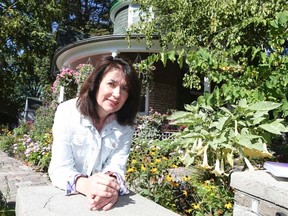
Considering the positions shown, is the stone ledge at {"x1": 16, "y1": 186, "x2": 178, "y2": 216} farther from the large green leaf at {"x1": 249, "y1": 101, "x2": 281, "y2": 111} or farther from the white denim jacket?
the large green leaf at {"x1": 249, "y1": 101, "x2": 281, "y2": 111}

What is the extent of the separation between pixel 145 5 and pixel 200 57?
18.5ft

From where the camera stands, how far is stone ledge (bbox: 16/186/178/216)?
140cm

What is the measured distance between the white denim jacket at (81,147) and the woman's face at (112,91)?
13cm

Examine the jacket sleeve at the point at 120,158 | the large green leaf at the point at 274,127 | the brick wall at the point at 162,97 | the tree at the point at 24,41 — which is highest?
the tree at the point at 24,41

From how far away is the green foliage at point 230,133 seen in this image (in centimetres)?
288

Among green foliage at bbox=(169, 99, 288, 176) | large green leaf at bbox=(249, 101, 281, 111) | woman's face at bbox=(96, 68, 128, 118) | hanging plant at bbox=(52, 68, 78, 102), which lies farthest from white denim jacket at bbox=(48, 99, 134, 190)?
hanging plant at bbox=(52, 68, 78, 102)

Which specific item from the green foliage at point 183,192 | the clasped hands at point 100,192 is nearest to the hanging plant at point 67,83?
the green foliage at point 183,192

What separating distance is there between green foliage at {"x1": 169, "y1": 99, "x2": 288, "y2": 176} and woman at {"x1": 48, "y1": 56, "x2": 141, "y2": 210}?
1396mm

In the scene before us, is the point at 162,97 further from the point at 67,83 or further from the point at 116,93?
the point at 116,93

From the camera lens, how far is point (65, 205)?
1467 millimetres

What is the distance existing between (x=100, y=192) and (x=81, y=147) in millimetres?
362

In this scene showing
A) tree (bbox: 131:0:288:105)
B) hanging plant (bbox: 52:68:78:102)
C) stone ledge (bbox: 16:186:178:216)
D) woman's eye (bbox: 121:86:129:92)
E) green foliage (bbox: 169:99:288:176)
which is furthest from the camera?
hanging plant (bbox: 52:68:78:102)

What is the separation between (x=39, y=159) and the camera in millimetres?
6816

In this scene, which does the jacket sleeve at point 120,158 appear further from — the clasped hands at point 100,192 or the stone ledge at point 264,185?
the stone ledge at point 264,185
